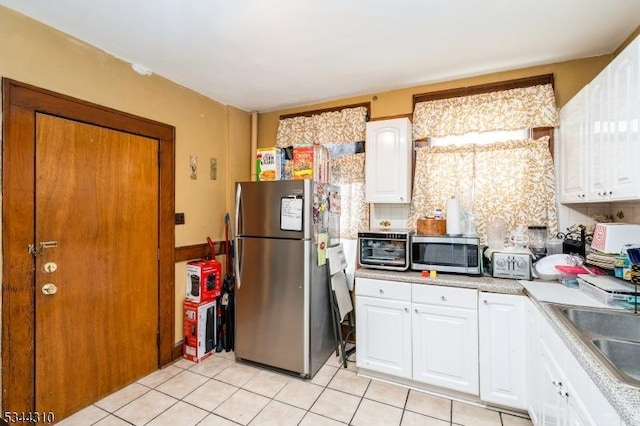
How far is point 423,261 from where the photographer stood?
2.40 meters

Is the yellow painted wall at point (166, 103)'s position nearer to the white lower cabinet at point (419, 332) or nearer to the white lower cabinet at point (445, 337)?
the white lower cabinet at point (419, 332)

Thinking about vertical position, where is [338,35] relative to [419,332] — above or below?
above

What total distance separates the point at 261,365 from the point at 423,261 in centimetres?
171

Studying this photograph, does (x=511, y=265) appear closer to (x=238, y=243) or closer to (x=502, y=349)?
(x=502, y=349)

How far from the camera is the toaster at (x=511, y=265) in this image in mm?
2107

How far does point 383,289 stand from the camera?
2373 millimetres

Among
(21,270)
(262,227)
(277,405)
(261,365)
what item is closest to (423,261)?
(262,227)

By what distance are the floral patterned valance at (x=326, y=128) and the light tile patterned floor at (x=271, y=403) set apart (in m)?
2.27

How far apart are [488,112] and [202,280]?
2.99 meters

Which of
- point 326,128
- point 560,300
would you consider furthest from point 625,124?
point 326,128

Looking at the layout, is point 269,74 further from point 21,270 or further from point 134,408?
point 134,408

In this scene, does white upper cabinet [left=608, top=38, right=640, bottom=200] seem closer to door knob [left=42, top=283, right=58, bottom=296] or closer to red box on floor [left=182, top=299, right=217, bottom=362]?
red box on floor [left=182, top=299, right=217, bottom=362]

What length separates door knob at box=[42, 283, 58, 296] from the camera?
190 cm

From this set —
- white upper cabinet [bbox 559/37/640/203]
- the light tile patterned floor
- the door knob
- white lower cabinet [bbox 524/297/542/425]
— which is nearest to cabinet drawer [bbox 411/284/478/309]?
white lower cabinet [bbox 524/297/542/425]
